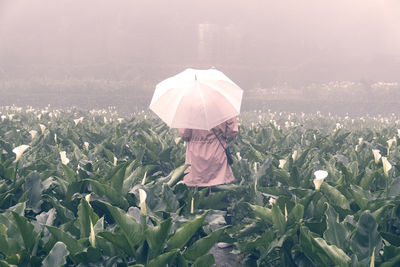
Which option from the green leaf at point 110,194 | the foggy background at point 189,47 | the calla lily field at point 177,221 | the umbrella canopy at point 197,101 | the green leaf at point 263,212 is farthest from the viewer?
→ the foggy background at point 189,47

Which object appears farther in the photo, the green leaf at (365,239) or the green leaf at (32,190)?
the green leaf at (32,190)

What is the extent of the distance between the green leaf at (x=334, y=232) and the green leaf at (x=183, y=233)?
69 cm

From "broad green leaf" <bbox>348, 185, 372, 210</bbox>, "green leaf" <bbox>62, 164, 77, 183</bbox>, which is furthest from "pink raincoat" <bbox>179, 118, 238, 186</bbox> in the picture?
"broad green leaf" <bbox>348, 185, 372, 210</bbox>

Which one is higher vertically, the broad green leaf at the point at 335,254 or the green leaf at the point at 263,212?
the broad green leaf at the point at 335,254

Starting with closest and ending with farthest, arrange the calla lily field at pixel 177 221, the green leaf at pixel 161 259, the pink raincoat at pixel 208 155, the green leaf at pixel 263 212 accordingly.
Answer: the green leaf at pixel 161 259, the calla lily field at pixel 177 221, the green leaf at pixel 263 212, the pink raincoat at pixel 208 155

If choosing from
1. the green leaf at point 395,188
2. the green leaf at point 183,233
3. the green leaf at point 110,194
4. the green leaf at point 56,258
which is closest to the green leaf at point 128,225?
the green leaf at point 183,233

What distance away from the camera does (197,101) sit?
14.7ft

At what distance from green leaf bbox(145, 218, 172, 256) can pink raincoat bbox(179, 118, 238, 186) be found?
105 inches

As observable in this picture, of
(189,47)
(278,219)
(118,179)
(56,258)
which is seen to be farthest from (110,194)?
(189,47)

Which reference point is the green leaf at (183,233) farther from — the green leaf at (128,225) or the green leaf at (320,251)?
the green leaf at (320,251)

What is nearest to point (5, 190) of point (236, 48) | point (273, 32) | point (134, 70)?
point (134, 70)

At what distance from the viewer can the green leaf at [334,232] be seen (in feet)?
7.56

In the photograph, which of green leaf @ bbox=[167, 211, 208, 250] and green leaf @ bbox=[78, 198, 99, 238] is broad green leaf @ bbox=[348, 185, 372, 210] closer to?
green leaf @ bbox=[167, 211, 208, 250]

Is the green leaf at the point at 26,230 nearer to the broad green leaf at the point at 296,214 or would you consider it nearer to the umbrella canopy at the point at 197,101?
the broad green leaf at the point at 296,214
